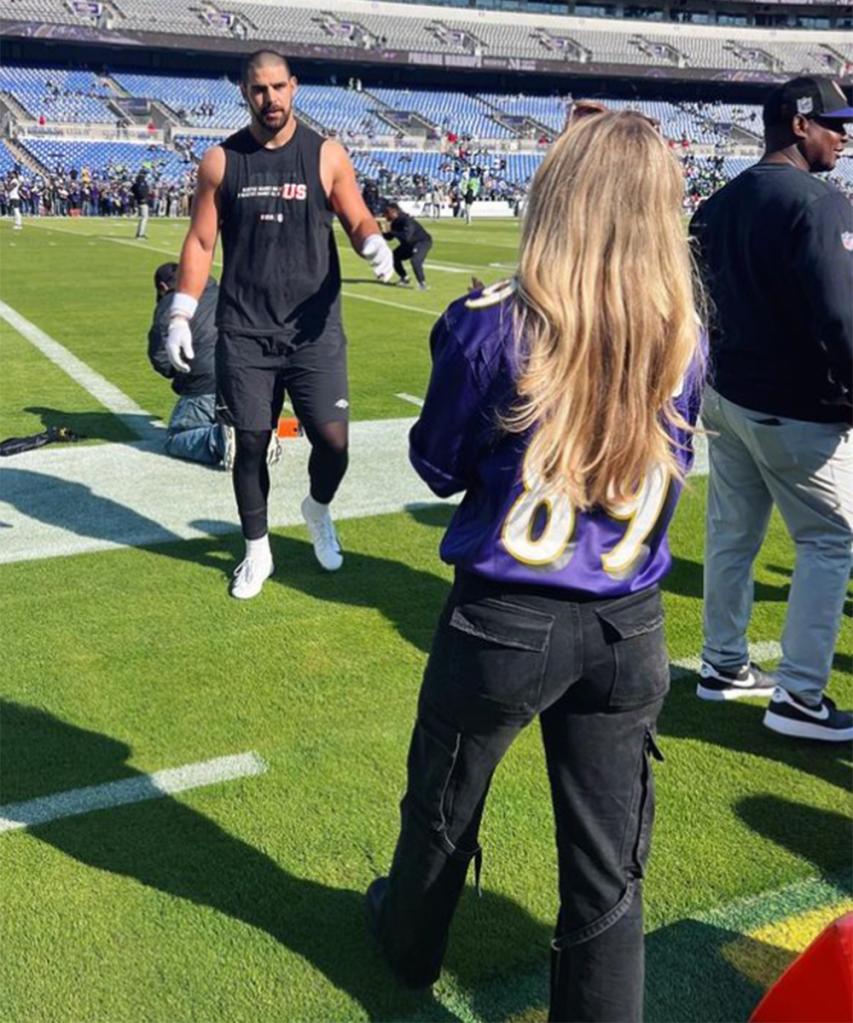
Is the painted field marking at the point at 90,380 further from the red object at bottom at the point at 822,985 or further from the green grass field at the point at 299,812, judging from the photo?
the red object at bottom at the point at 822,985

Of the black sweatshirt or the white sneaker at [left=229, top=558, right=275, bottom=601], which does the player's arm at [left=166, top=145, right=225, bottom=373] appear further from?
the black sweatshirt

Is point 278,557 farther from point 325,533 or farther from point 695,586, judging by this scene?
point 695,586

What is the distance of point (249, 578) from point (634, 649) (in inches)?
118

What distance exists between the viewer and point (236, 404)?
452 centimetres

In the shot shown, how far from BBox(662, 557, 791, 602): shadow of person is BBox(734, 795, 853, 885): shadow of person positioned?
178 cm

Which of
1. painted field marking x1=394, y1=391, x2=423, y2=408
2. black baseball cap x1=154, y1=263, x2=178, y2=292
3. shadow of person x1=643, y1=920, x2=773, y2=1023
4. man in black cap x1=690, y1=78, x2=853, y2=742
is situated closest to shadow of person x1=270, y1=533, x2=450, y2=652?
man in black cap x1=690, y1=78, x2=853, y2=742

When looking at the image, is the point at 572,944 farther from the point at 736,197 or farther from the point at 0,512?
the point at 0,512

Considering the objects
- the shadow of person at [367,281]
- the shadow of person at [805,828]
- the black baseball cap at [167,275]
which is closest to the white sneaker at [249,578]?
the shadow of person at [805,828]

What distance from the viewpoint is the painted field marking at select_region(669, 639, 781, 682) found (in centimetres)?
405

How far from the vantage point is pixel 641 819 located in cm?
206

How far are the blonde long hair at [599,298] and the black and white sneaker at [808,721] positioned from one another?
2.02m

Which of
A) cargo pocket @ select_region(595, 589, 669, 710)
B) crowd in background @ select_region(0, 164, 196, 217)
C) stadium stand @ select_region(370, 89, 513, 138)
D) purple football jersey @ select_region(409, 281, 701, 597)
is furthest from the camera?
stadium stand @ select_region(370, 89, 513, 138)

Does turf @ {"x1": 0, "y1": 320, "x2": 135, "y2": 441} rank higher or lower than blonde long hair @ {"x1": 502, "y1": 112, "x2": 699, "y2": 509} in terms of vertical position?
lower

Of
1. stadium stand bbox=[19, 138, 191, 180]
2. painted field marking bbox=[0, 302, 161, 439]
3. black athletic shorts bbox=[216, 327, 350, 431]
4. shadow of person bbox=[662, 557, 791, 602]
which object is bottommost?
stadium stand bbox=[19, 138, 191, 180]
